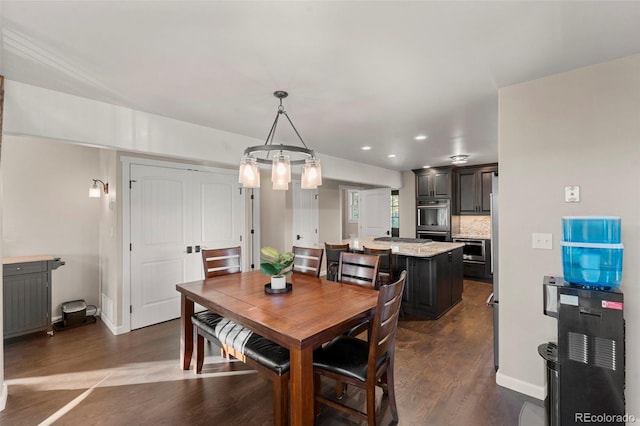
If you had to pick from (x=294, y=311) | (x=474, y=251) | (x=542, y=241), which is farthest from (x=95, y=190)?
(x=474, y=251)

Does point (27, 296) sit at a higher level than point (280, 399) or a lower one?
higher

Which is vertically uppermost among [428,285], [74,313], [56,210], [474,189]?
[474,189]

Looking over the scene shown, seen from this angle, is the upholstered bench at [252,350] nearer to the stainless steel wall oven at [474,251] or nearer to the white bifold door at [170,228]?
the white bifold door at [170,228]

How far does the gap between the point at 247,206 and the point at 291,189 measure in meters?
1.22

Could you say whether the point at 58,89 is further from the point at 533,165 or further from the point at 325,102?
the point at 533,165

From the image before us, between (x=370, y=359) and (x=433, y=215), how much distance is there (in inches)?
209

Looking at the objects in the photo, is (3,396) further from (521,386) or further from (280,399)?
(521,386)

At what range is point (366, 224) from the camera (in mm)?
7383

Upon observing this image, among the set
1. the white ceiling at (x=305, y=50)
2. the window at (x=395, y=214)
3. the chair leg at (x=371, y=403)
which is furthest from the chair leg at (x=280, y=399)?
the window at (x=395, y=214)

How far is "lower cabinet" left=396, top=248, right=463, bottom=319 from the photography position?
384 cm

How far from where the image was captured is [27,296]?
10.6 feet

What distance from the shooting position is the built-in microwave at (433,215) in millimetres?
6211

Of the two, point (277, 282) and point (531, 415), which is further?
point (277, 282)

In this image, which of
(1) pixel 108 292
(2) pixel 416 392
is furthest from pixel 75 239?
(2) pixel 416 392
